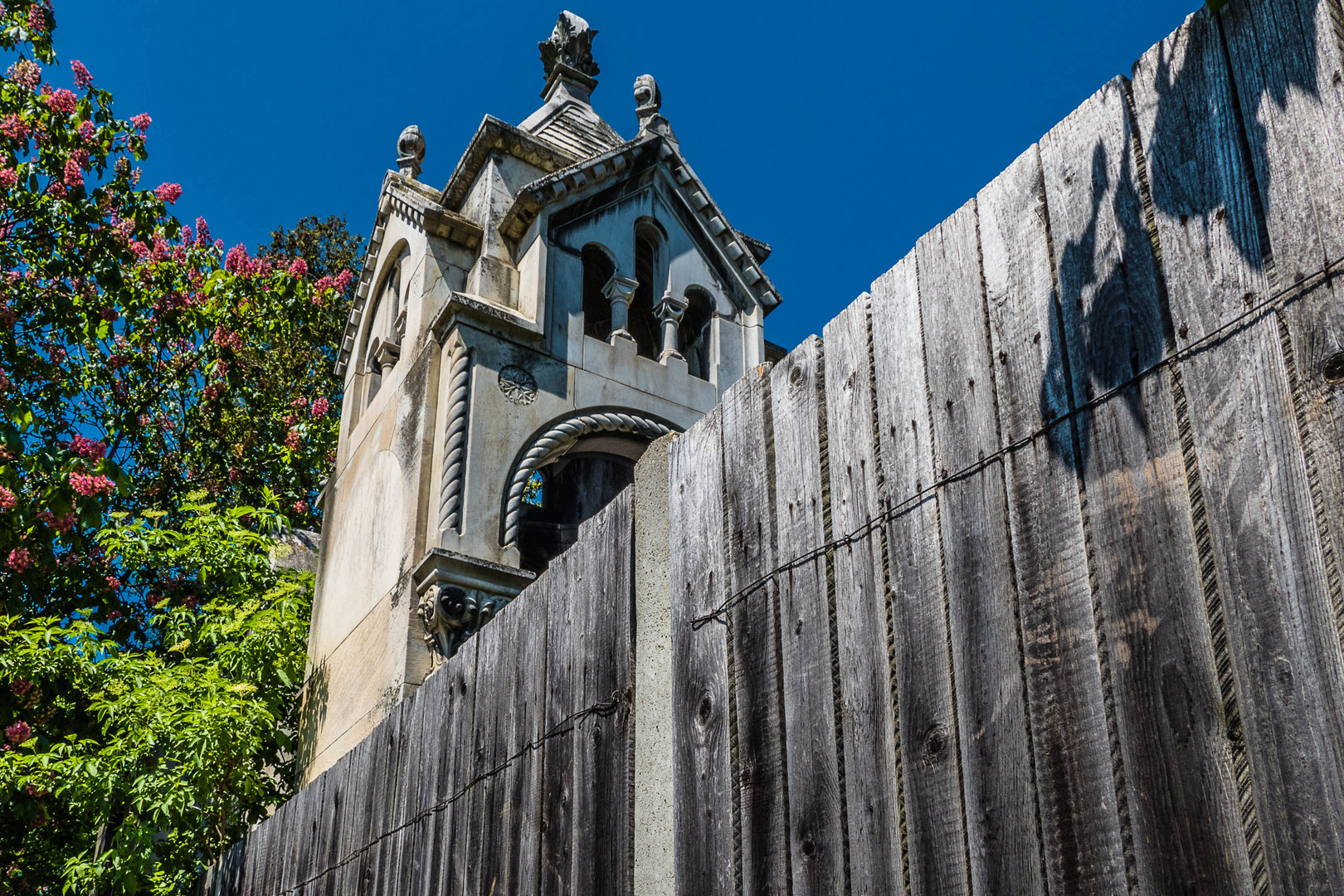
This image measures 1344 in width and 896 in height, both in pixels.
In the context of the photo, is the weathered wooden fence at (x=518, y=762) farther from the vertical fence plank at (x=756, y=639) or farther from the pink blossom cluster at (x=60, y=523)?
the pink blossom cluster at (x=60, y=523)

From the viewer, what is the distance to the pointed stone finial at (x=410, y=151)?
1058 cm

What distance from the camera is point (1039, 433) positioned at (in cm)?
231

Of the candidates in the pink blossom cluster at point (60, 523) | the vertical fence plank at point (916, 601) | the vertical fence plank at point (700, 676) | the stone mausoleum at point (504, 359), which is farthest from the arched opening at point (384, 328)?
the vertical fence plank at point (916, 601)

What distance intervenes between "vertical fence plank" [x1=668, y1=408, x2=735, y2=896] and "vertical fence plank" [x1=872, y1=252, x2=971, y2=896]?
0.67m

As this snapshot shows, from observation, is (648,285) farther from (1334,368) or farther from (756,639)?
(1334,368)

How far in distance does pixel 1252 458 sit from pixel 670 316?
7.95m

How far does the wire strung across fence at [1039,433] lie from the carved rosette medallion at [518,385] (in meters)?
5.32

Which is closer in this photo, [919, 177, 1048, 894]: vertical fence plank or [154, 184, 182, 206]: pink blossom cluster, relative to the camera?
[919, 177, 1048, 894]: vertical fence plank

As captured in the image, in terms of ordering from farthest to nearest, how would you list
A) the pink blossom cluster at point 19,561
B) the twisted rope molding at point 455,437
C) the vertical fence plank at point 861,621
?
the pink blossom cluster at point 19,561, the twisted rope molding at point 455,437, the vertical fence plank at point 861,621

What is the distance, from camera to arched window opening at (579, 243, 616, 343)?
1002 cm

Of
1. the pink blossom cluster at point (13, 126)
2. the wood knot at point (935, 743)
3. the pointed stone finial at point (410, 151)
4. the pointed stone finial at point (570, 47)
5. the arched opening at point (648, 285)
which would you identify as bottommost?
the wood knot at point (935, 743)

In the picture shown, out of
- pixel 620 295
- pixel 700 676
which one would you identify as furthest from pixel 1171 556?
pixel 620 295

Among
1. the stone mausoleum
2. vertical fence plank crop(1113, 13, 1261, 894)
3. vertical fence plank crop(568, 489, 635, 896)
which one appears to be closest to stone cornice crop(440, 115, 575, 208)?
the stone mausoleum

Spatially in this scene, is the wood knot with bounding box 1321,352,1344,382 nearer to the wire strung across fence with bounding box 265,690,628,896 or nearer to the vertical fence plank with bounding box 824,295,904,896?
the vertical fence plank with bounding box 824,295,904,896
